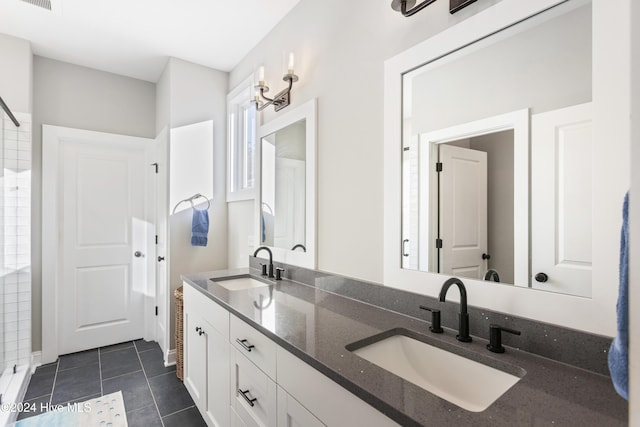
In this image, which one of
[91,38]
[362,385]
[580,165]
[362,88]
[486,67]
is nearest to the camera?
[362,385]

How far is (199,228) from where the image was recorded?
108 inches

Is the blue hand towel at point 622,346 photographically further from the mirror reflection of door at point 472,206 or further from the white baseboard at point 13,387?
the white baseboard at point 13,387

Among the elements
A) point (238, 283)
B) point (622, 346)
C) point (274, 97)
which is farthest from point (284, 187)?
point (622, 346)

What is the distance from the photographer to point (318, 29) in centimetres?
188

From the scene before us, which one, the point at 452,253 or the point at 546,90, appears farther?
the point at 452,253

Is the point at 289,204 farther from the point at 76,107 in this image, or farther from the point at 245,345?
the point at 76,107

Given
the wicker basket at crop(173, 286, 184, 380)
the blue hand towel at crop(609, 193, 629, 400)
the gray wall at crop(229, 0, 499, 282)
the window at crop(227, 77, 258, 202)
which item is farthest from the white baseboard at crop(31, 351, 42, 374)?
the blue hand towel at crop(609, 193, 629, 400)

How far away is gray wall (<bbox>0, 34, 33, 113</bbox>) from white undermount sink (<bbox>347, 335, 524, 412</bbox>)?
10.4 feet

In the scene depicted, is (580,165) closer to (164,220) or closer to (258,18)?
(258,18)

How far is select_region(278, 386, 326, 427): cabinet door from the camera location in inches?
37.6

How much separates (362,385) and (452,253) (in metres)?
0.66

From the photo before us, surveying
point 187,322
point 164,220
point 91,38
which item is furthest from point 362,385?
point 91,38

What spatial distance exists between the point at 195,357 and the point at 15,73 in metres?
2.63

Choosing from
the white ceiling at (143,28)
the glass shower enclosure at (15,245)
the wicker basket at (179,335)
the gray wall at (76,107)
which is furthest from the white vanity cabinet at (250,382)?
the white ceiling at (143,28)
